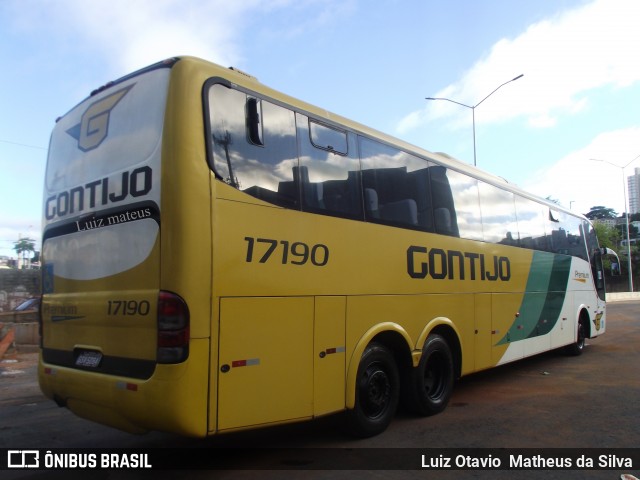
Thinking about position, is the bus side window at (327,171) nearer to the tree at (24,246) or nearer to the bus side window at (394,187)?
the bus side window at (394,187)

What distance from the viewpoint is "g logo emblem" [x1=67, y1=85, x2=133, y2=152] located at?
15.9ft

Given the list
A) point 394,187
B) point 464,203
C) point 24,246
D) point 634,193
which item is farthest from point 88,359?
point 634,193

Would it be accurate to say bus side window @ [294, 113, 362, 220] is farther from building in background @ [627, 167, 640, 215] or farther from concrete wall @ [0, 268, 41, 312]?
building in background @ [627, 167, 640, 215]

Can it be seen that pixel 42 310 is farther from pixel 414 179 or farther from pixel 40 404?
pixel 414 179

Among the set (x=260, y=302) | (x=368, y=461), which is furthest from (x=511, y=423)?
(x=260, y=302)

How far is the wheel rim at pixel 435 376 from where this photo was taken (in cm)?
684

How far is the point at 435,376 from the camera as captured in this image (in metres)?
7.00

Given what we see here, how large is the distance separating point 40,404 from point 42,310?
3176mm

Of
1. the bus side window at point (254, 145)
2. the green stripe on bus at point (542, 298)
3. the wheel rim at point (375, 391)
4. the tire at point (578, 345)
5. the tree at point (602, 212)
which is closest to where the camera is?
the bus side window at point (254, 145)

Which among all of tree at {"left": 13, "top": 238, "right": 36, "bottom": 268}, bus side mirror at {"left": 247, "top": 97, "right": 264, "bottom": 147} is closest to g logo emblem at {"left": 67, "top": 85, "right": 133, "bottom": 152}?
bus side mirror at {"left": 247, "top": 97, "right": 264, "bottom": 147}

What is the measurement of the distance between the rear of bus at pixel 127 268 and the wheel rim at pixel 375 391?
2221mm

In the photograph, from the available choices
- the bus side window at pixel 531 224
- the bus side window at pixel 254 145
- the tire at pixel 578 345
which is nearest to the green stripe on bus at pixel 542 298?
the bus side window at pixel 531 224

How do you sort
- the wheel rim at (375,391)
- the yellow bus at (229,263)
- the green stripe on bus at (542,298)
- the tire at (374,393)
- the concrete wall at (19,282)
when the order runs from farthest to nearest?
the concrete wall at (19,282) → the green stripe on bus at (542,298) → the wheel rim at (375,391) → the tire at (374,393) → the yellow bus at (229,263)

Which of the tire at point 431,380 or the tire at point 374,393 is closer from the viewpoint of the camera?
the tire at point 374,393
